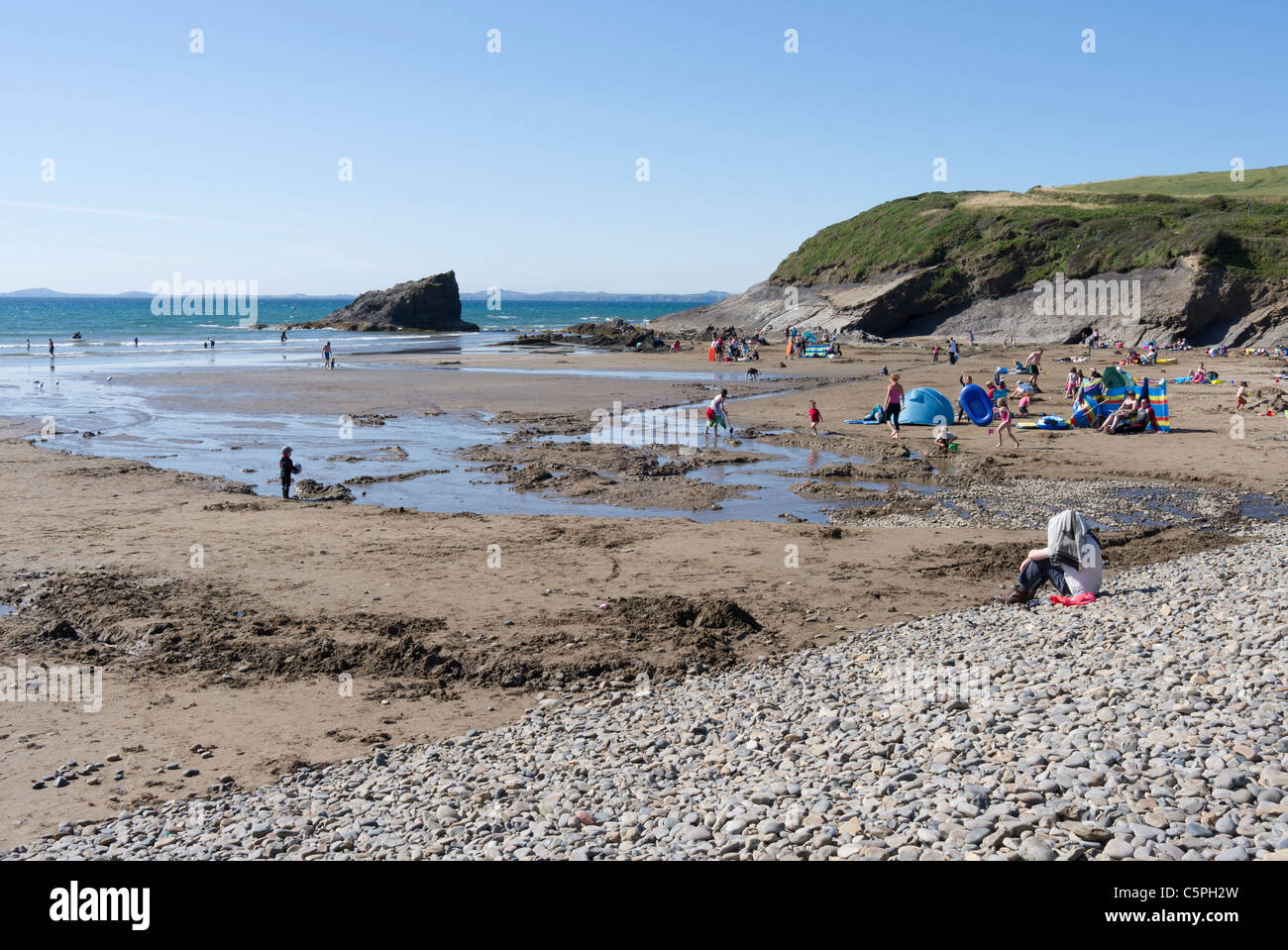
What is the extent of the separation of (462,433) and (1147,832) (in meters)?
25.3

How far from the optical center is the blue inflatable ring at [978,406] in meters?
29.4

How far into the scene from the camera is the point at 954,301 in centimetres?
7394

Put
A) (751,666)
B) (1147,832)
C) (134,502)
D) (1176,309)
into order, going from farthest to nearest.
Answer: (1176,309) → (134,502) → (751,666) → (1147,832)

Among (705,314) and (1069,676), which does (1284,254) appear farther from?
(1069,676)

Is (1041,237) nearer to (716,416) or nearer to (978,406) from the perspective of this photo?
(978,406)

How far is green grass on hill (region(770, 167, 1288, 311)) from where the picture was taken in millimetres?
63938

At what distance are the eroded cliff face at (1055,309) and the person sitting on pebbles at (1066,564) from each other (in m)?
51.7

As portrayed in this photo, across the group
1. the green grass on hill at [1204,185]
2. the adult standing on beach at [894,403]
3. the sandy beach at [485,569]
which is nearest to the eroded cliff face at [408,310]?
the green grass on hill at [1204,185]

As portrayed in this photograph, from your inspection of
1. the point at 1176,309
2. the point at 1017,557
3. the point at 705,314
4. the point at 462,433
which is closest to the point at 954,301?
the point at 1176,309

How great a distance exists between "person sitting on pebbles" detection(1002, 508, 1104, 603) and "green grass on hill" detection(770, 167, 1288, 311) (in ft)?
188

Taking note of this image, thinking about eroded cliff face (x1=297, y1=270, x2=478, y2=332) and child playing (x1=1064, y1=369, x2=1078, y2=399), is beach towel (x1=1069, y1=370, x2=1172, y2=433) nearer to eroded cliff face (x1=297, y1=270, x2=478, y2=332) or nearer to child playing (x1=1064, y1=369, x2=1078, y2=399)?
child playing (x1=1064, y1=369, x2=1078, y2=399)

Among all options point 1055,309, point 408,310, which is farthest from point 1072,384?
point 408,310

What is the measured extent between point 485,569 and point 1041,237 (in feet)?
236

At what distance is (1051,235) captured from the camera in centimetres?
7569
